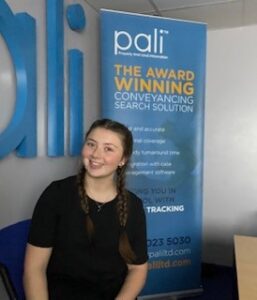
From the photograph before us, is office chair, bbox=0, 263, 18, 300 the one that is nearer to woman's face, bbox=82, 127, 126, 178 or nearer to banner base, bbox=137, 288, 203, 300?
woman's face, bbox=82, 127, 126, 178

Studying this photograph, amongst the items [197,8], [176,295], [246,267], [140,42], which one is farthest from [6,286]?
[197,8]

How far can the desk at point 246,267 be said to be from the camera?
121 cm

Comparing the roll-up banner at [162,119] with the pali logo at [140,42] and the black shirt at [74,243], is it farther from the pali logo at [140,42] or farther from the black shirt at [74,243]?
the black shirt at [74,243]

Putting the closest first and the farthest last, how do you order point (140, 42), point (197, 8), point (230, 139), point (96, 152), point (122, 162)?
point (96, 152), point (122, 162), point (140, 42), point (197, 8), point (230, 139)

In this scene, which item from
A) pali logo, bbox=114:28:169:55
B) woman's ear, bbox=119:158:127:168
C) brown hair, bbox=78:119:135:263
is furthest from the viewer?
pali logo, bbox=114:28:169:55

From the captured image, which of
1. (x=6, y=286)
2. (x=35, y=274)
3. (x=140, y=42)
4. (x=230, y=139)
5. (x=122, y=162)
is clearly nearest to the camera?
(x=6, y=286)

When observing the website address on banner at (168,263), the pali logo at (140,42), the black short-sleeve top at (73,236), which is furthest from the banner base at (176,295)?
the pali logo at (140,42)

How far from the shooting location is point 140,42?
239 centimetres

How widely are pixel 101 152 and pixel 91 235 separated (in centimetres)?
35

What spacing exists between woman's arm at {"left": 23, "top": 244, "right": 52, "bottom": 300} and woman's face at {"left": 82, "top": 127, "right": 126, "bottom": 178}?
0.38 meters

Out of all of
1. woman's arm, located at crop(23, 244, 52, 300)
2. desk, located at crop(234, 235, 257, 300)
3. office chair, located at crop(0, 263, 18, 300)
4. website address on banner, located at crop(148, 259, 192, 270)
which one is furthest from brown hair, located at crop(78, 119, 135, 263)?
website address on banner, located at crop(148, 259, 192, 270)

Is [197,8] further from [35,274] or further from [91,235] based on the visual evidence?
[35,274]

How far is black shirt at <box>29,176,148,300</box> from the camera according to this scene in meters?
1.31

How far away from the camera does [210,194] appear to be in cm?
321
